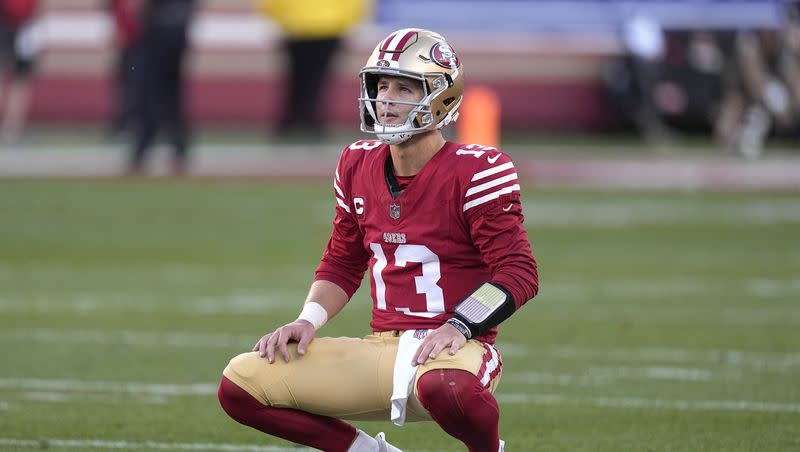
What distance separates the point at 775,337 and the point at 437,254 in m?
4.42

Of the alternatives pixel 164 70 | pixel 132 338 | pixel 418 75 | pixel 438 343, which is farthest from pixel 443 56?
pixel 164 70

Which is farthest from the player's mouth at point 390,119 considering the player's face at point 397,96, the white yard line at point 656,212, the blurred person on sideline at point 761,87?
the blurred person on sideline at point 761,87

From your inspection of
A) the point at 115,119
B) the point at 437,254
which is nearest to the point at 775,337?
the point at 437,254

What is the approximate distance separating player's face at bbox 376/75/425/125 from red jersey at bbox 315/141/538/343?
188 millimetres

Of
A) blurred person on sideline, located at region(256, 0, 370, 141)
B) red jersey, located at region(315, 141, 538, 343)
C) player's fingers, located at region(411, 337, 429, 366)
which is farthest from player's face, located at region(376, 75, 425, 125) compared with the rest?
blurred person on sideline, located at region(256, 0, 370, 141)

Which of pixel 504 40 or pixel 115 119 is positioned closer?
pixel 115 119

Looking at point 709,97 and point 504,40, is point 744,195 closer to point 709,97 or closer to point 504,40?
point 709,97

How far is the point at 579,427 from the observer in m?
6.57

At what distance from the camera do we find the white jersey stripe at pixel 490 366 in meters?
4.99

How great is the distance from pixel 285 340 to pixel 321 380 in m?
0.18

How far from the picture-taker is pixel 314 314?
5.35m

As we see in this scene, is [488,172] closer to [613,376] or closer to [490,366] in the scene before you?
[490,366]

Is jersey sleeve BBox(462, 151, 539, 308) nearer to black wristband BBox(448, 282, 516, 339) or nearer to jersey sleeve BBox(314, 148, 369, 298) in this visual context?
black wristband BBox(448, 282, 516, 339)

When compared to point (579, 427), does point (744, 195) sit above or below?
below
